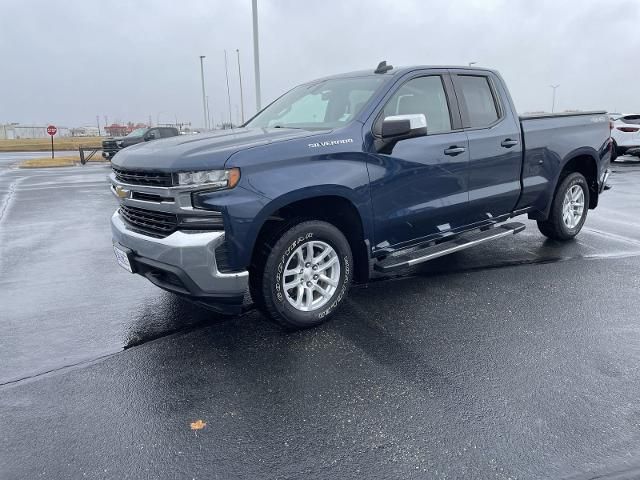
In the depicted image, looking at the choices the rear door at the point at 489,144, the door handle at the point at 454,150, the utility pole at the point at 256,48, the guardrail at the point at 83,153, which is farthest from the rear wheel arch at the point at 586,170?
the guardrail at the point at 83,153

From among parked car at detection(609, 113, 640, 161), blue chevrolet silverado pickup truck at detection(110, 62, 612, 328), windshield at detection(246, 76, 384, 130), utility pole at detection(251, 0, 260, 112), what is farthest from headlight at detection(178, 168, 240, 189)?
parked car at detection(609, 113, 640, 161)

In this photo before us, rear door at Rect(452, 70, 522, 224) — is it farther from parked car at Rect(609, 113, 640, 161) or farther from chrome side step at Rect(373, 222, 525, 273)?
parked car at Rect(609, 113, 640, 161)

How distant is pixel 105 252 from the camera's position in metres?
6.64

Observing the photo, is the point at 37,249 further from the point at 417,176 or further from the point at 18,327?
the point at 417,176

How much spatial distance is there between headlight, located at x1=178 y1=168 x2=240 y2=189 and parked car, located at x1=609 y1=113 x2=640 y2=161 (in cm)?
1722

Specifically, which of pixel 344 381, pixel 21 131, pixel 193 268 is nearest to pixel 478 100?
pixel 344 381

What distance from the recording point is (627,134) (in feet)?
55.6

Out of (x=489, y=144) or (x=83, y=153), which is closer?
(x=489, y=144)

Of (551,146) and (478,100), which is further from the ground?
(478,100)

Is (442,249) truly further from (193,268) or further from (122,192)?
(122,192)

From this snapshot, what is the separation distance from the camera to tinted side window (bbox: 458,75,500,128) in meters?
5.01

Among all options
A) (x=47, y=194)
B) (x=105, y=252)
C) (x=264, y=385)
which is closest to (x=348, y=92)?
(x=264, y=385)

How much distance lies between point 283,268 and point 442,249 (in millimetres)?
1698

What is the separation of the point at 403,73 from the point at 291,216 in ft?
5.79
